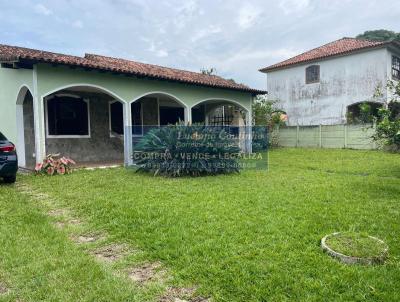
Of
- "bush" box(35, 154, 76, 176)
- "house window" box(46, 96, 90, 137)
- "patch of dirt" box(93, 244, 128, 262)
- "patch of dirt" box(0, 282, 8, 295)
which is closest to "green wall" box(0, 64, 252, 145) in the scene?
"bush" box(35, 154, 76, 176)

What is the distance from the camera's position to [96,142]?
550 inches

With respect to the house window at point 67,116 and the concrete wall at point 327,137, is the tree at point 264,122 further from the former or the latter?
the house window at point 67,116

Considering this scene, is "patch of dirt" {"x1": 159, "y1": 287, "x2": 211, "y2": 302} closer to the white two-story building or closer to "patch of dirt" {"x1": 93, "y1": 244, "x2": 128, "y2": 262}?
"patch of dirt" {"x1": 93, "y1": 244, "x2": 128, "y2": 262}

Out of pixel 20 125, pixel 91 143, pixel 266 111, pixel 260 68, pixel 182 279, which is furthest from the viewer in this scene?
pixel 260 68

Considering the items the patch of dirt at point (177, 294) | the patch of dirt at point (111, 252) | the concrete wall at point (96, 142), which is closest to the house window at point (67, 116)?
the concrete wall at point (96, 142)

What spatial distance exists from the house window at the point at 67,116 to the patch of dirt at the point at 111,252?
9.70 m

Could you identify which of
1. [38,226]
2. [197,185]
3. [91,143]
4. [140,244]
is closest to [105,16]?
[91,143]

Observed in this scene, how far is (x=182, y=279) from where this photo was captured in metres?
3.25

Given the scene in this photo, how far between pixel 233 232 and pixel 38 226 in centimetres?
298

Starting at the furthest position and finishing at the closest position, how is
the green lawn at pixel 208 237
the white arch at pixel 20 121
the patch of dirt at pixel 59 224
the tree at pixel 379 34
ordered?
the tree at pixel 379 34 → the white arch at pixel 20 121 → the patch of dirt at pixel 59 224 → the green lawn at pixel 208 237

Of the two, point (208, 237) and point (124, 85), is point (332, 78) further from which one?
point (208, 237)

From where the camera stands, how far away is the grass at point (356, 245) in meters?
3.55

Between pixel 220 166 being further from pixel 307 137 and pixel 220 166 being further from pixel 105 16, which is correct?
pixel 307 137

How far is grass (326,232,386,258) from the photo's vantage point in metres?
3.55
